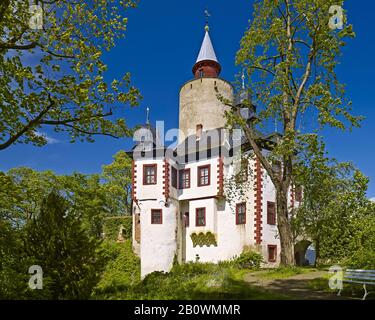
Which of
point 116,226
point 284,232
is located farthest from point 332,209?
point 116,226

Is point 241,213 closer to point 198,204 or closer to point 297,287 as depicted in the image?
point 198,204

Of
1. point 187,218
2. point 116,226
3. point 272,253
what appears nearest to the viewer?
point 272,253

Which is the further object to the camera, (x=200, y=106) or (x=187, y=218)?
(x=200, y=106)

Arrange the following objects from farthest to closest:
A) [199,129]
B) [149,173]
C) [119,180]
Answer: [119,180], [199,129], [149,173]

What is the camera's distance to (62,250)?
1110cm

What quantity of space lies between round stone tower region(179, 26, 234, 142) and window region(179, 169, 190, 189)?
4944mm

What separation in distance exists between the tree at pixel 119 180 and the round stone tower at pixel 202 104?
8180mm

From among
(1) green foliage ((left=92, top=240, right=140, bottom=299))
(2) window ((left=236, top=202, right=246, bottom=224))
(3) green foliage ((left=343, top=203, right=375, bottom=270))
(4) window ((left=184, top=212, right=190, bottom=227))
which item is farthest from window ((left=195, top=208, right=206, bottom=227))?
(3) green foliage ((left=343, top=203, right=375, bottom=270))

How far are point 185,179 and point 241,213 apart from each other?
6.29 metres

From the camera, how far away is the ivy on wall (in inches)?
1246

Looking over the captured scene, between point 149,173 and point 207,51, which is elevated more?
point 207,51

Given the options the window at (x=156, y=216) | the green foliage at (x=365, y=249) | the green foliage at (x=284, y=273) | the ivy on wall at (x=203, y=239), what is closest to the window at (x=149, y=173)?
the window at (x=156, y=216)

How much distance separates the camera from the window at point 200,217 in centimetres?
3239
